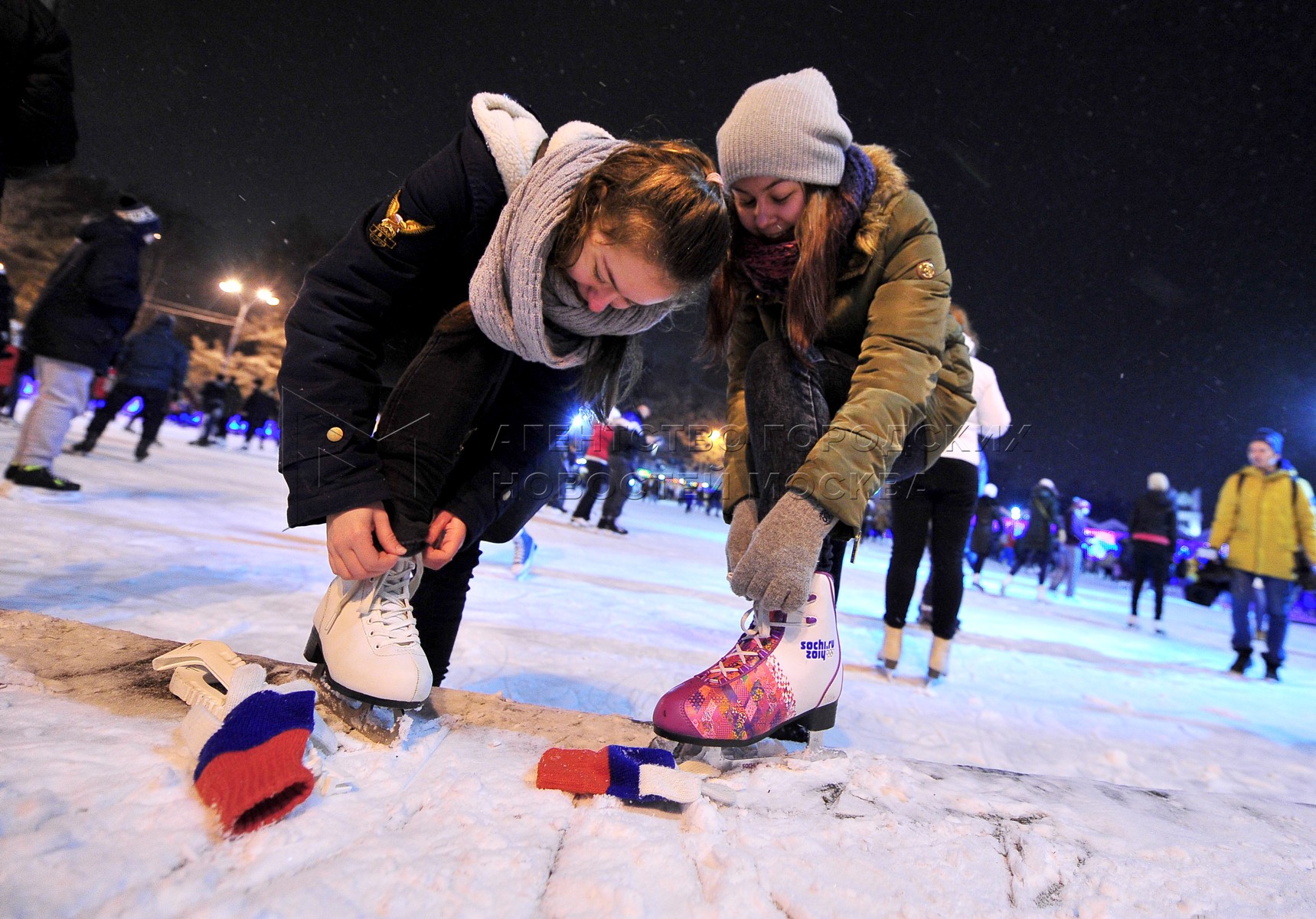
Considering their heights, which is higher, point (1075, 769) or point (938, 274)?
point (938, 274)

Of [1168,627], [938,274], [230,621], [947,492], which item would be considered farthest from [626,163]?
[1168,627]

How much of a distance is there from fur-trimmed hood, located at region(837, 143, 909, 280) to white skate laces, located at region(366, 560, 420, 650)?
114 cm

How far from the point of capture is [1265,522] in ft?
15.0

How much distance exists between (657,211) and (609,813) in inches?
39.2

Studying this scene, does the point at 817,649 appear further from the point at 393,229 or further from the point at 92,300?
the point at 92,300

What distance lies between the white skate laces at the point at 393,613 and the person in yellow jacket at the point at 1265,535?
5.31 m

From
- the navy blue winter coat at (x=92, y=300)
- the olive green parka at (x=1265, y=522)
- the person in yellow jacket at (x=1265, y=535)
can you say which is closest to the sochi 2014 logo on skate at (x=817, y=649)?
the navy blue winter coat at (x=92, y=300)

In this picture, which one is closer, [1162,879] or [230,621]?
[1162,879]

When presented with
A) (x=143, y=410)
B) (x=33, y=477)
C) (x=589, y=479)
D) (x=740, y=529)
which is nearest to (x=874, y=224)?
(x=740, y=529)

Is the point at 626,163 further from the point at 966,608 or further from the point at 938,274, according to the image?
the point at 966,608

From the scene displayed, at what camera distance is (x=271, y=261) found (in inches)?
1118

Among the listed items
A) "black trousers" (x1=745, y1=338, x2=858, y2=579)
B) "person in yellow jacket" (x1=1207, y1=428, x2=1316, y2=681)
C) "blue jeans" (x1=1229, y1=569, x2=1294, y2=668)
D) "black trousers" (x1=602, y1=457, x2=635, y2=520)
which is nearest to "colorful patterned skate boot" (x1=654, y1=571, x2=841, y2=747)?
"black trousers" (x1=745, y1=338, x2=858, y2=579)

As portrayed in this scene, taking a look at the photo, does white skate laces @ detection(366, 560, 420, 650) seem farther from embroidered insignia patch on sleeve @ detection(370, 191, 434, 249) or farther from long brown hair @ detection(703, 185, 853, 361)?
long brown hair @ detection(703, 185, 853, 361)

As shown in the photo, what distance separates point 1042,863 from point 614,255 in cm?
116
